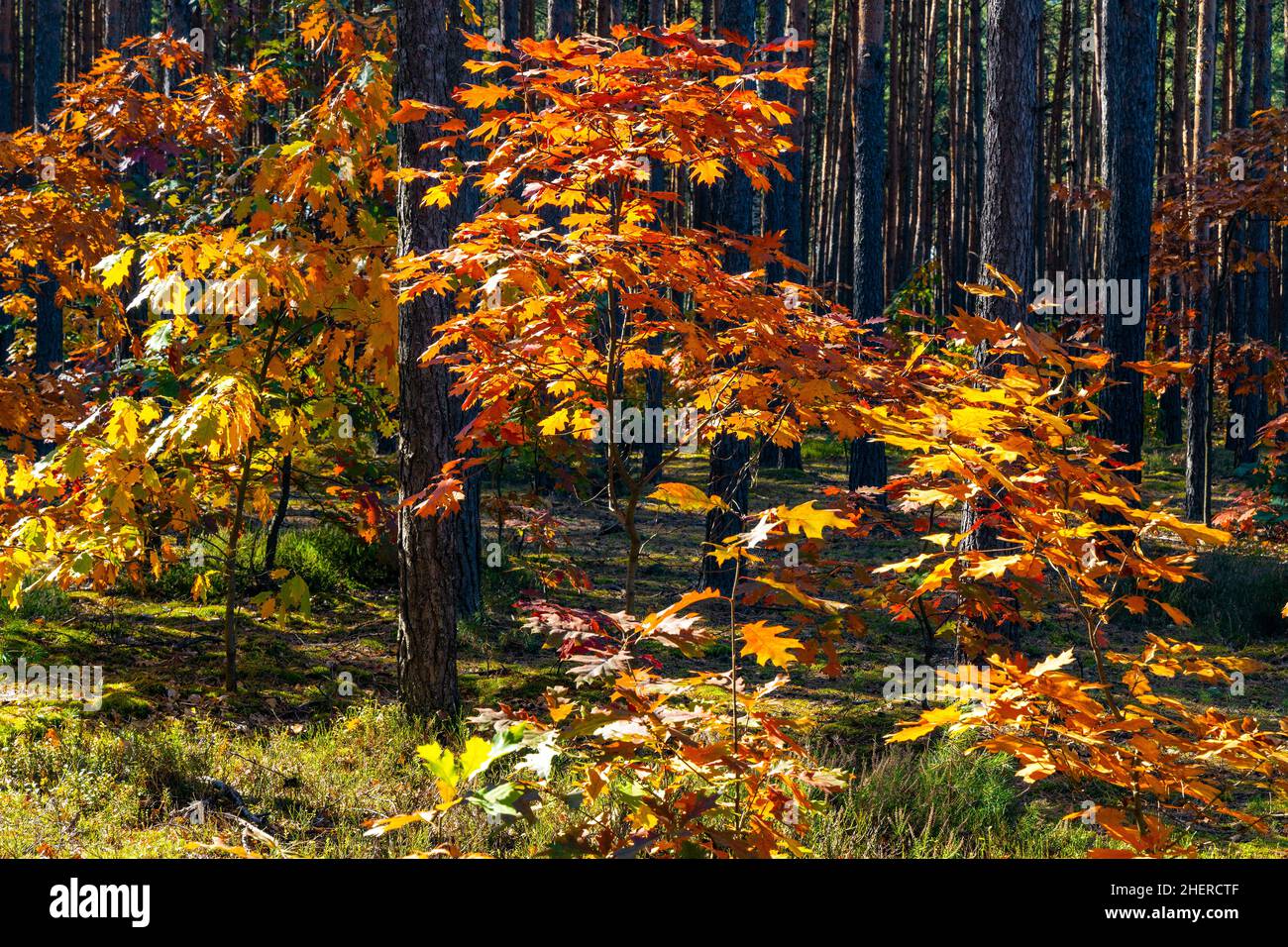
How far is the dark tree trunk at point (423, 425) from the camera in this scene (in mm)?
4922

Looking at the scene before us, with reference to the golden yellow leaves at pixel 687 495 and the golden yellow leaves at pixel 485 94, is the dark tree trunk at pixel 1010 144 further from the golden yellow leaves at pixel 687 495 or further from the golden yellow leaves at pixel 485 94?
the golden yellow leaves at pixel 485 94

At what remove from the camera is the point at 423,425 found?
197 inches

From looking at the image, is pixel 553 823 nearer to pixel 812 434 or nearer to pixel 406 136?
pixel 406 136

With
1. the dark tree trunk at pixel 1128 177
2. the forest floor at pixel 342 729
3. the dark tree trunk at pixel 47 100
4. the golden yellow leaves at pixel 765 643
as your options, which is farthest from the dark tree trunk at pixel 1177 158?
the golden yellow leaves at pixel 765 643

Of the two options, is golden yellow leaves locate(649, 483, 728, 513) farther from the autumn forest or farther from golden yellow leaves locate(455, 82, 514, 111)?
golden yellow leaves locate(455, 82, 514, 111)

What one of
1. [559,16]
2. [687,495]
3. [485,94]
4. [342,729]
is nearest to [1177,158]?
[559,16]

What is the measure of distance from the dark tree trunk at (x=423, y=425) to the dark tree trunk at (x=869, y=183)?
7.15 meters

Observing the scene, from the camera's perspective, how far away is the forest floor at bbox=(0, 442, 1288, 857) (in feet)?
12.5

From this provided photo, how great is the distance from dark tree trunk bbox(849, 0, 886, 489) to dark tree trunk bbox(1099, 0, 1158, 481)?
2950mm

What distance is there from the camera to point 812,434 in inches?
709

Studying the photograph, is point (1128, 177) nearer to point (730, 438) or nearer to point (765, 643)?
point (730, 438)

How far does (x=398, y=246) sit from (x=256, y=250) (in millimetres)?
726

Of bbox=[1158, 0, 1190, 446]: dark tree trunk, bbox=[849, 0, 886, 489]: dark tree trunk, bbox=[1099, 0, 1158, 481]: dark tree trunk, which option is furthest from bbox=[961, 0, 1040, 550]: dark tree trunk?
bbox=[1158, 0, 1190, 446]: dark tree trunk

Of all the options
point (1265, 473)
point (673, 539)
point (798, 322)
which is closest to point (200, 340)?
point (798, 322)
